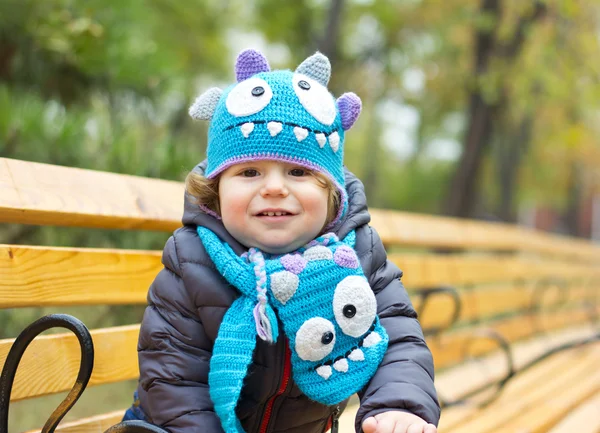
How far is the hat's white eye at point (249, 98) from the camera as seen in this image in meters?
1.58

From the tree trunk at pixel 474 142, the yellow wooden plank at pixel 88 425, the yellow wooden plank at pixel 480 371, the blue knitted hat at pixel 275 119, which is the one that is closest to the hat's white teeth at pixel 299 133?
the blue knitted hat at pixel 275 119

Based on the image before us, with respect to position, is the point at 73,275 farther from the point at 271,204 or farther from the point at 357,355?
the point at 357,355

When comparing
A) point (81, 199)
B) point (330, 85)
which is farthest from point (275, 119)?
point (330, 85)

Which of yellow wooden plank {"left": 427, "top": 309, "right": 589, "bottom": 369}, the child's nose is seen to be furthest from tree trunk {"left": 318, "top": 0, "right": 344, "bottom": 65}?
the child's nose

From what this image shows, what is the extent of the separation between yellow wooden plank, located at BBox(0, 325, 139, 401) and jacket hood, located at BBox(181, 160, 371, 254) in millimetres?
479

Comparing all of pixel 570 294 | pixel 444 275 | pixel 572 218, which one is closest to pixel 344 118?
pixel 444 275

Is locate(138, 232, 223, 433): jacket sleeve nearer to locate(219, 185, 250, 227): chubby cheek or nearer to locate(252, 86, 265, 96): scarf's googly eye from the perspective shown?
locate(219, 185, 250, 227): chubby cheek

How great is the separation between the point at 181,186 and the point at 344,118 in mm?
954

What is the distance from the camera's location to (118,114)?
4039mm

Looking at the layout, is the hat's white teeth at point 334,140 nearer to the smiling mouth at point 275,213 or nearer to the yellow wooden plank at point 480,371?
the smiling mouth at point 275,213

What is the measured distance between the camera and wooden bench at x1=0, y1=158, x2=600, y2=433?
1.75 metres

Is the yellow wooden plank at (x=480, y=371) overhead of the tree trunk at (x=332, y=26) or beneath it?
beneath

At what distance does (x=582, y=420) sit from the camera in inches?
102

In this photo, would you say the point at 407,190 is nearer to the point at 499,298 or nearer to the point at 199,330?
the point at 499,298
